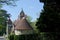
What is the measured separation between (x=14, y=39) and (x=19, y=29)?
17826 millimetres

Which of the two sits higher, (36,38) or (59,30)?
(59,30)

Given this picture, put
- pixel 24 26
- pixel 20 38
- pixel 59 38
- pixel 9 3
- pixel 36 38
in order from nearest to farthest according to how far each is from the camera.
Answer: pixel 59 38
pixel 9 3
pixel 36 38
pixel 20 38
pixel 24 26

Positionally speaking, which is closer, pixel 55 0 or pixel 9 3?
pixel 55 0

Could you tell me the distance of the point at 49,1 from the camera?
529cm

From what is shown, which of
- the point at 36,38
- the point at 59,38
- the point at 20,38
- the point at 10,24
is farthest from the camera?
the point at 10,24

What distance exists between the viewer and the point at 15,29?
162 feet

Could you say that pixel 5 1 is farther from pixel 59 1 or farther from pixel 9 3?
pixel 59 1

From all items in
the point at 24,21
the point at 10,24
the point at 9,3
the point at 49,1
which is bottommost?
the point at 10,24

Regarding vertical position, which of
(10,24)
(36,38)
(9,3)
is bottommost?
(10,24)

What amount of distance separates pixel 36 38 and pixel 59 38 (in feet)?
73.8

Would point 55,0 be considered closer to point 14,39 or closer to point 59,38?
point 59,38

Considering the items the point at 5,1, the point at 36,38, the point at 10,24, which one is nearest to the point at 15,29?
the point at 10,24

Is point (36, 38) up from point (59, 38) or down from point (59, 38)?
down

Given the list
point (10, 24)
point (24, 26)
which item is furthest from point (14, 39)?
point (10, 24)
